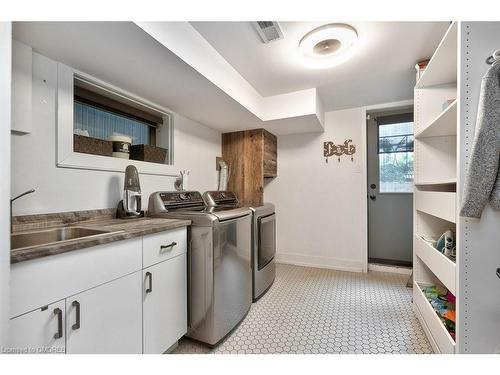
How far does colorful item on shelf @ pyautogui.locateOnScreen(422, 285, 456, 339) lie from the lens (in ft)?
4.33

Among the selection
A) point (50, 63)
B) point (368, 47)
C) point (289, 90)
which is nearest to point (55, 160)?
point (50, 63)

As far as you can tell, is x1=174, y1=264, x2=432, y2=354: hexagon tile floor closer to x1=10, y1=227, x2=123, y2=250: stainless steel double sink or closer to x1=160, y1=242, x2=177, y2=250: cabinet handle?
x1=160, y1=242, x2=177, y2=250: cabinet handle

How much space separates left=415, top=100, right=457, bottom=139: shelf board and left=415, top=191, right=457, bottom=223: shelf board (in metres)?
0.46

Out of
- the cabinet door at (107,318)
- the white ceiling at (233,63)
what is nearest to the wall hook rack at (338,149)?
the white ceiling at (233,63)

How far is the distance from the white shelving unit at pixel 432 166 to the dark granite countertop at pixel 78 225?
→ 1657 mm

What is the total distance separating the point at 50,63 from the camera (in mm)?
1336

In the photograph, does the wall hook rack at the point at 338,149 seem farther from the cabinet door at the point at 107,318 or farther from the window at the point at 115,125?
the cabinet door at the point at 107,318

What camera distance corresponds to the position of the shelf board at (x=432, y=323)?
119cm

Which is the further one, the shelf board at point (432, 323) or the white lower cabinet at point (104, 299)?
the shelf board at point (432, 323)

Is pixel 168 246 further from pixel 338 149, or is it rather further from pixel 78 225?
pixel 338 149

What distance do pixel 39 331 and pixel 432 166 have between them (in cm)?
250

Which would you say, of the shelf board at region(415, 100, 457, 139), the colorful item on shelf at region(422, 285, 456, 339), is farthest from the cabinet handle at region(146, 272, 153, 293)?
the shelf board at region(415, 100, 457, 139)

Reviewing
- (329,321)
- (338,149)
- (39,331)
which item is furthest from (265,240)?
(39,331)

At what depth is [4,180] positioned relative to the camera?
26.7 inches
